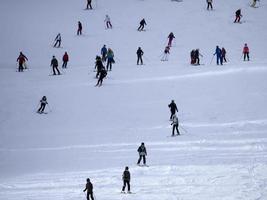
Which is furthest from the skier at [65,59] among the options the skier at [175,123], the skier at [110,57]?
the skier at [175,123]

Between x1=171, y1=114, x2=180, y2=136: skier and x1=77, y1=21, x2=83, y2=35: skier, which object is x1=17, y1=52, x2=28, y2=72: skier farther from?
x1=171, y1=114, x2=180, y2=136: skier

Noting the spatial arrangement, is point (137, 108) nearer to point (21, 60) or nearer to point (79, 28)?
point (21, 60)

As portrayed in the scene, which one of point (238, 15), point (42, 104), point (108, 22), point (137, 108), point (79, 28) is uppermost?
point (238, 15)

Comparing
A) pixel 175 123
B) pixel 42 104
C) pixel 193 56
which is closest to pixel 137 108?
pixel 175 123

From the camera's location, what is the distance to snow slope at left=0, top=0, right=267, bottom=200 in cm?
1669

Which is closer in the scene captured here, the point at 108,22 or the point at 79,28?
the point at 79,28

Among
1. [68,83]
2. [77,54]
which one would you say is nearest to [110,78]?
[68,83]

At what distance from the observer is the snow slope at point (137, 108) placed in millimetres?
16688

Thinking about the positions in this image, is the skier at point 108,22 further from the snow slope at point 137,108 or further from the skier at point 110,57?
the skier at point 110,57

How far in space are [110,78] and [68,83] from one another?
8.64ft

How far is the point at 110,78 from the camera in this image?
28453 mm

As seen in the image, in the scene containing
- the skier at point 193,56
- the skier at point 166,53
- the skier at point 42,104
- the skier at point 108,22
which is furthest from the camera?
the skier at point 108,22

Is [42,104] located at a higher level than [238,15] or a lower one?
lower

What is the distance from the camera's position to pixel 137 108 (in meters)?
24.0
